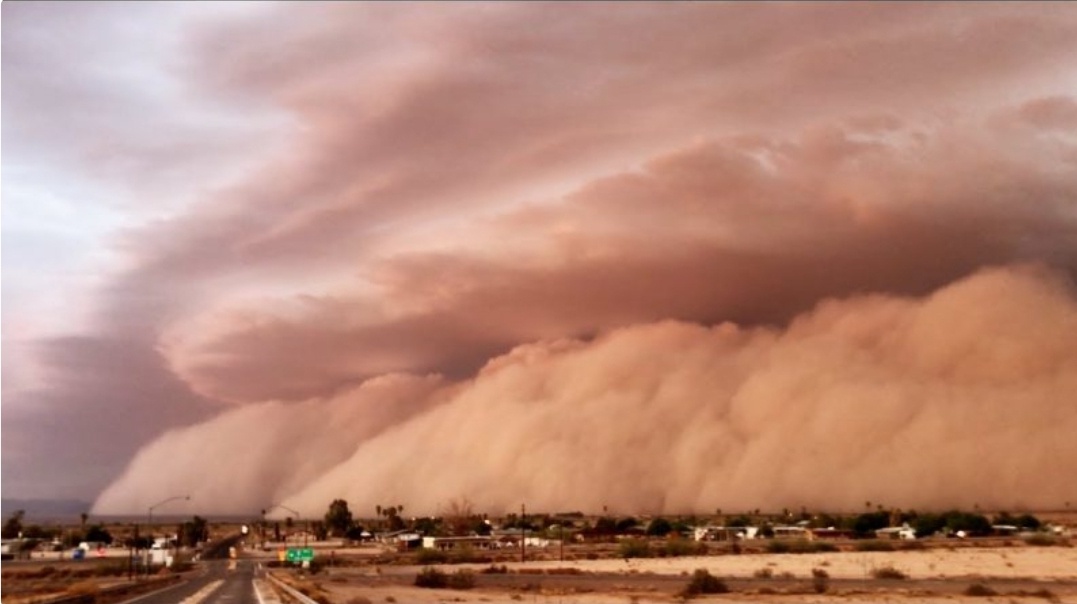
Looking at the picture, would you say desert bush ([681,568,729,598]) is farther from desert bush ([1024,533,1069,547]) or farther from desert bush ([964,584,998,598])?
desert bush ([1024,533,1069,547])

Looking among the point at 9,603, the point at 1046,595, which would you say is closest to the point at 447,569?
the point at 9,603

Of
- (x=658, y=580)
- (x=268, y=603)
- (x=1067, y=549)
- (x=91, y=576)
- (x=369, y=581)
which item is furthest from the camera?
(x=91, y=576)

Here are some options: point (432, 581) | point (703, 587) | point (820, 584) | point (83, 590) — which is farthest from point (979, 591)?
point (83, 590)

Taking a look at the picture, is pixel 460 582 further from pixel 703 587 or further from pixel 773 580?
pixel 773 580

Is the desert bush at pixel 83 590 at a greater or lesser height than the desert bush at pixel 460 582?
greater

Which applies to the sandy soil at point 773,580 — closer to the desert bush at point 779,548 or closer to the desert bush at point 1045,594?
the desert bush at point 1045,594

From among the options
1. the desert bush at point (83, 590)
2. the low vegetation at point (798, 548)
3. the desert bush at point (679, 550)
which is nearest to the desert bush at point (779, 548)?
the low vegetation at point (798, 548)

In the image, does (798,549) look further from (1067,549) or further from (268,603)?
(268,603)

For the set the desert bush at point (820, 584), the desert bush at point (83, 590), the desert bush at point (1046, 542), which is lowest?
the desert bush at point (1046, 542)
